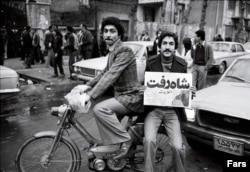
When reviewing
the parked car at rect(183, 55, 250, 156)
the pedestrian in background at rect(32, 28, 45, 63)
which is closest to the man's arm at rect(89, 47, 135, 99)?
the parked car at rect(183, 55, 250, 156)

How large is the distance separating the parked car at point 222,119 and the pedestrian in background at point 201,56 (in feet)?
8.22

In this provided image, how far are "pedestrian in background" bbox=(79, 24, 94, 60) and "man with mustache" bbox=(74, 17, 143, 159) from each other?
7.91m

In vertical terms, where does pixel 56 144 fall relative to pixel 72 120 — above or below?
below

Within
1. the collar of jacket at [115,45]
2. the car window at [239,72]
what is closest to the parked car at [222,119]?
the car window at [239,72]

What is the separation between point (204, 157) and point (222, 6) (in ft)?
97.4

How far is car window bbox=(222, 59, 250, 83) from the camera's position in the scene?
4747 mm

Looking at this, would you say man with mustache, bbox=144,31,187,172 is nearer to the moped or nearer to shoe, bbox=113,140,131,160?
the moped

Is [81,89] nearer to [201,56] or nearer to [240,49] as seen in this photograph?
[201,56]

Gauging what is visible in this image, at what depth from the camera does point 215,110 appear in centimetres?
374

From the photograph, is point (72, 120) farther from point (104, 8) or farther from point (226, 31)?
point (226, 31)

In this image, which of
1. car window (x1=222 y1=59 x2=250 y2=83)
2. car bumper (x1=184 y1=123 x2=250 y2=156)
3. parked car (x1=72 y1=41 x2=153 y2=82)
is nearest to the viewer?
car bumper (x1=184 y1=123 x2=250 y2=156)

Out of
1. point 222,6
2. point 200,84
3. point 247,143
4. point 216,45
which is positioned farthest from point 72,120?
point 222,6

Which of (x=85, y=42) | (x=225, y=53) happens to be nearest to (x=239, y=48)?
(x=225, y=53)

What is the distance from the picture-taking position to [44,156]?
309 centimetres
